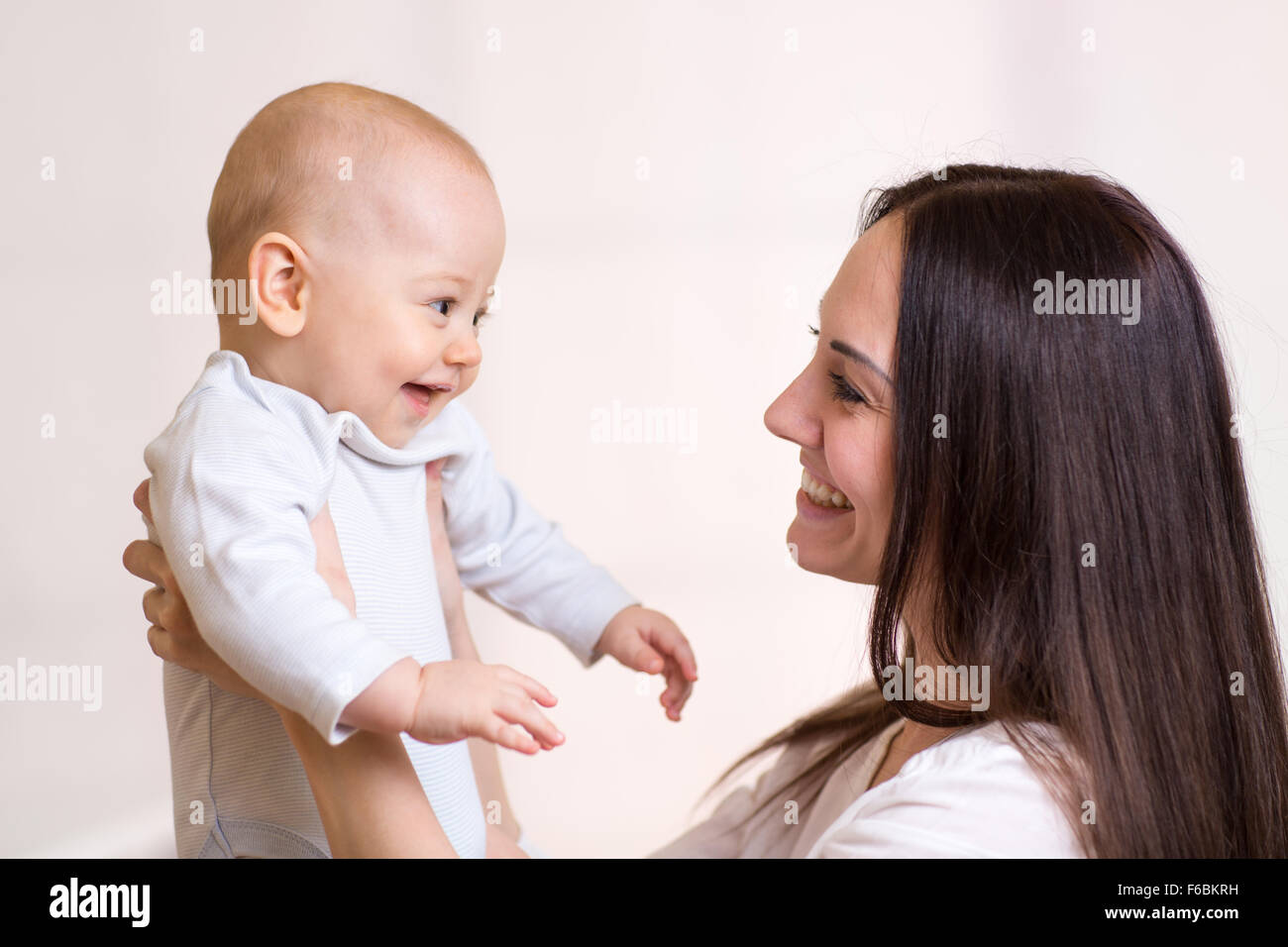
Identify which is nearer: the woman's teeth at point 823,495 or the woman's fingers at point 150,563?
the woman's fingers at point 150,563

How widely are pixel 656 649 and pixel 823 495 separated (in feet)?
1.07

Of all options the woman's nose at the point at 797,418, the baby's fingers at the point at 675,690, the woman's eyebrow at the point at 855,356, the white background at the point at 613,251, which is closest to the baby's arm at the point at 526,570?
the baby's fingers at the point at 675,690

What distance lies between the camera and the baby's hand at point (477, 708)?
1007 millimetres

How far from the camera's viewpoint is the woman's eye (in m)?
1.28

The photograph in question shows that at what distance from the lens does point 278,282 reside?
3.98 ft

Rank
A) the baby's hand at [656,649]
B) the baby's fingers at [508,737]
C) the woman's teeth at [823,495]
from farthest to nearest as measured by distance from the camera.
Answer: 1. the baby's hand at [656,649]
2. the woman's teeth at [823,495]
3. the baby's fingers at [508,737]

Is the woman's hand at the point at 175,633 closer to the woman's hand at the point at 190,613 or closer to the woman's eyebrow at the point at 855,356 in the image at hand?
the woman's hand at the point at 190,613

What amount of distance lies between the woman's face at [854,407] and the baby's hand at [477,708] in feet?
1.53


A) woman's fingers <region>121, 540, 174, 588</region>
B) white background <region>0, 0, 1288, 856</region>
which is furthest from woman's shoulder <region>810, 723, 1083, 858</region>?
white background <region>0, 0, 1288, 856</region>

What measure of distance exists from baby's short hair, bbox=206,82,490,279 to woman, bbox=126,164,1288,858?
0.39m

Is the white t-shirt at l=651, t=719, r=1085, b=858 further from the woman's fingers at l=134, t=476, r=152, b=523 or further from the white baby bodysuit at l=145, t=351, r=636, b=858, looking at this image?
the woman's fingers at l=134, t=476, r=152, b=523
